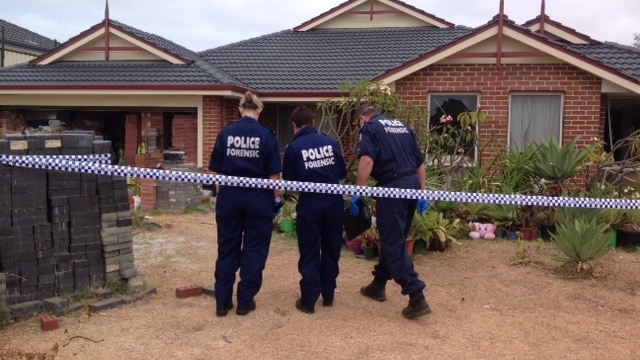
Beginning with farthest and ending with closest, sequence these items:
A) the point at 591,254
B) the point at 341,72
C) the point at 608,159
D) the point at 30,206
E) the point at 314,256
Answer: the point at 341,72 → the point at 608,159 → the point at 591,254 → the point at 314,256 → the point at 30,206

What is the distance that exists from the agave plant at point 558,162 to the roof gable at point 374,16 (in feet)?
30.2

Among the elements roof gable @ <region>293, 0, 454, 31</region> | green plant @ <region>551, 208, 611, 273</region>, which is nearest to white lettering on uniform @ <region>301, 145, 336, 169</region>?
green plant @ <region>551, 208, 611, 273</region>

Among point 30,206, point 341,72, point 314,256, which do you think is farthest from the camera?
point 341,72

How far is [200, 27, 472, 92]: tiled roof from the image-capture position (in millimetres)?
13586

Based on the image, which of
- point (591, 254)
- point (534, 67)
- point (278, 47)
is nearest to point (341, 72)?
point (278, 47)

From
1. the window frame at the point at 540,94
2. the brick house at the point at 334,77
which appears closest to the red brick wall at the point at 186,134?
the brick house at the point at 334,77

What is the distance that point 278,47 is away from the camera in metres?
16.2

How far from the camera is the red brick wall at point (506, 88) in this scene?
1027 centimetres

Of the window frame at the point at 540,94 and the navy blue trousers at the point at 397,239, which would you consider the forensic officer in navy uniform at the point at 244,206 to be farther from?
the window frame at the point at 540,94

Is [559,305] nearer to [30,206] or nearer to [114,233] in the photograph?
[114,233]

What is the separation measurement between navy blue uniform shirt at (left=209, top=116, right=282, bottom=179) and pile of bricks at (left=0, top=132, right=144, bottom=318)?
1008 millimetres

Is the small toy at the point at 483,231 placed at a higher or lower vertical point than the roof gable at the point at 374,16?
lower

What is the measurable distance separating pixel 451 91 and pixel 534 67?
1.43 meters

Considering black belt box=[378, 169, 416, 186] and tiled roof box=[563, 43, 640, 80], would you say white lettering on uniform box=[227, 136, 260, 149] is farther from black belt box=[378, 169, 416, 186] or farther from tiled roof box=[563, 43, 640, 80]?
tiled roof box=[563, 43, 640, 80]
